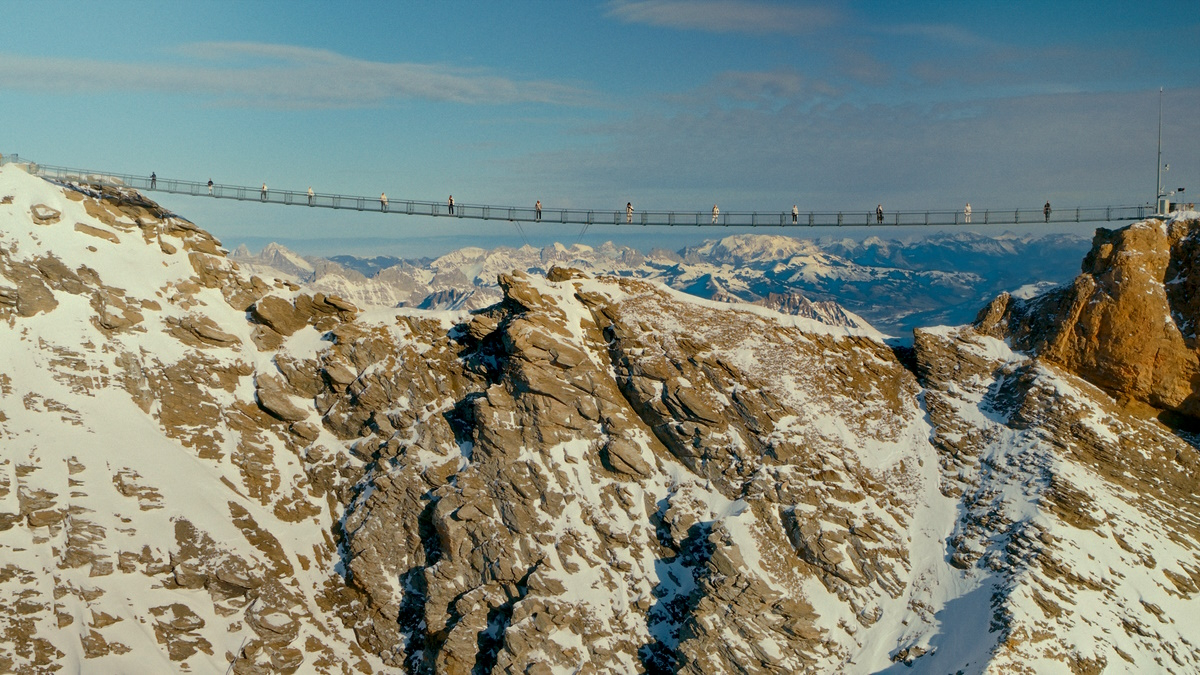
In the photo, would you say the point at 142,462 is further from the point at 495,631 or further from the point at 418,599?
the point at 495,631

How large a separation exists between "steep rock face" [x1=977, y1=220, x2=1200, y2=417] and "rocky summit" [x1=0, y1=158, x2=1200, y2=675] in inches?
9.9

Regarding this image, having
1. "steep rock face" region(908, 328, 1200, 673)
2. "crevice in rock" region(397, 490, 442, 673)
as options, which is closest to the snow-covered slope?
"crevice in rock" region(397, 490, 442, 673)

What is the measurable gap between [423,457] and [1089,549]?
5877 cm

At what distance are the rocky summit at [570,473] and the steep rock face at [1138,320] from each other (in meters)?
0.25

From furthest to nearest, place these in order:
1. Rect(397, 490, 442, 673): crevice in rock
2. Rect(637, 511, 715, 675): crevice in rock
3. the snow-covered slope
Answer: Rect(397, 490, 442, 673): crevice in rock < Rect(637, 511, 715, 675): crevice in rock < the snow-covered slope

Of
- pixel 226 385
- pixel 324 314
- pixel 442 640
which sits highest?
pixel 324 314

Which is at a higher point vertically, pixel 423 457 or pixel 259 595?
pixel 423 457

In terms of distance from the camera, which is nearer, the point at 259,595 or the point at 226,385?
the point at 259,595

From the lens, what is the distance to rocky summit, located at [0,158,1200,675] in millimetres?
73312

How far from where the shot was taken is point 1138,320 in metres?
88.1

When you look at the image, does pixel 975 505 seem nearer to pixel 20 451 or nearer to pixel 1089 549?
pixel 1089 549

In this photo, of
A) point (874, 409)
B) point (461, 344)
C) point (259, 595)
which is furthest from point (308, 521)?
point (874, 409)

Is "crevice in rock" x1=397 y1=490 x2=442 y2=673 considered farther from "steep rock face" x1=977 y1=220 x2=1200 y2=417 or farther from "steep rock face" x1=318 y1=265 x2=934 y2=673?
"steep rock face" x1=977 y1=220 x2=1200 y2=417

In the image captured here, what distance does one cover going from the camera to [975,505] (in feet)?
266
